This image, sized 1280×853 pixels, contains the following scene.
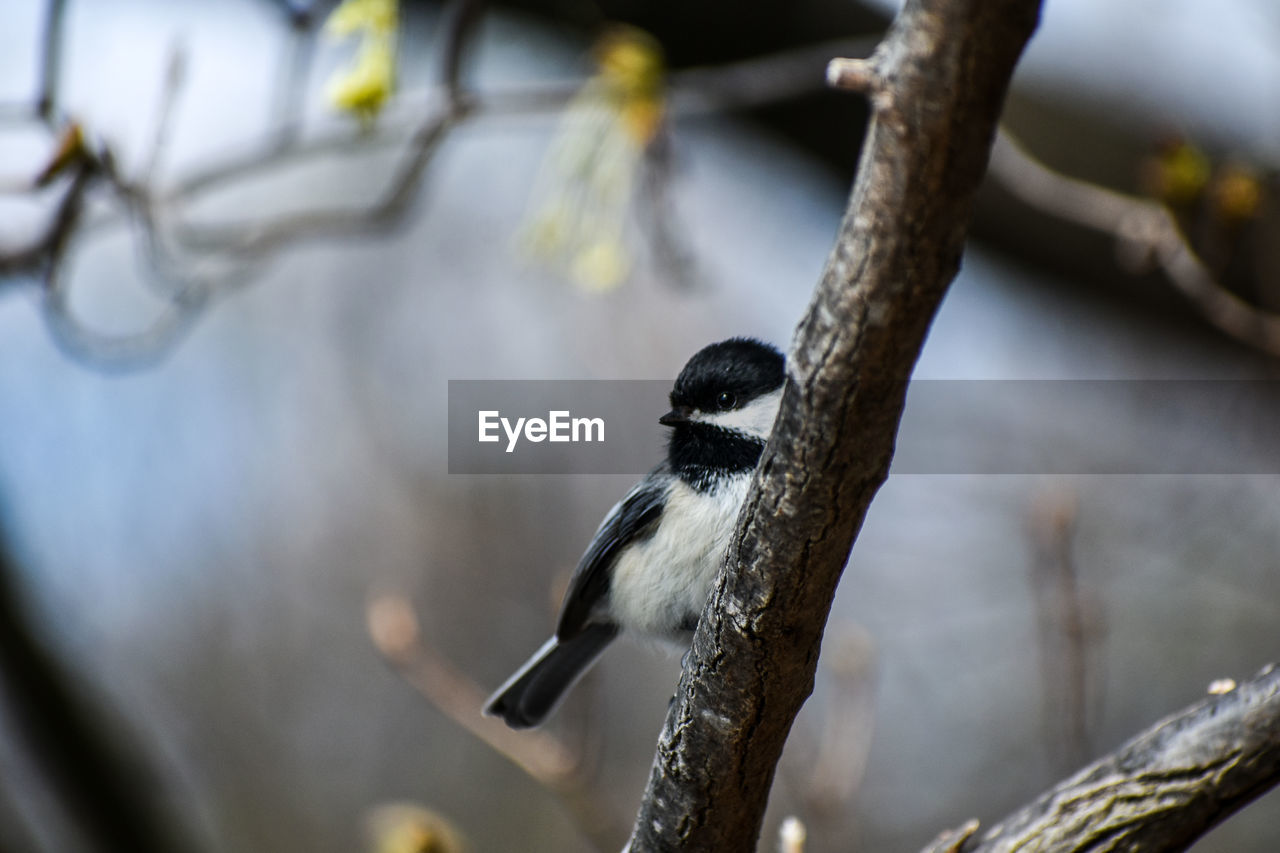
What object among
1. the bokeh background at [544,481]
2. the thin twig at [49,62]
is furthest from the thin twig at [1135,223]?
the thin twig at [49,62]

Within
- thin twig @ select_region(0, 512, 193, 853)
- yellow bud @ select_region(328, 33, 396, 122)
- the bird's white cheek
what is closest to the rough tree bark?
the bird's white cheek

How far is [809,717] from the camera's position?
345 cm

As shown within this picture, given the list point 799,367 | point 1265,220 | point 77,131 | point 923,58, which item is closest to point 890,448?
point 799,367

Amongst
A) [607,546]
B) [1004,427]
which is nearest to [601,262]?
[607,546]

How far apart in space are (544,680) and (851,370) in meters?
0.95

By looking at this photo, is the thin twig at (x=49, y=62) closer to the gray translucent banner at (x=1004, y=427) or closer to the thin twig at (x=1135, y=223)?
the gray translucent banner at (x=1004, y=427)

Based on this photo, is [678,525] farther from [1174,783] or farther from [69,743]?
[69,743]

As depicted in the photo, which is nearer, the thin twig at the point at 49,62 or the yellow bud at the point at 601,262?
the thin twig at the point at 49,62

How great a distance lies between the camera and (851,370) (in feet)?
2.07

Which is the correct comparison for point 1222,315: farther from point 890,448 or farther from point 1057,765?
point 890,448

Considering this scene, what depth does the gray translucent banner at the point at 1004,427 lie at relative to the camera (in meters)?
3.13

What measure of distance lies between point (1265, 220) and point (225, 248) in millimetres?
2850

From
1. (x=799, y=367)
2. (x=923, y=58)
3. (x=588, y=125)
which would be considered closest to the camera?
(x=923, y=58)

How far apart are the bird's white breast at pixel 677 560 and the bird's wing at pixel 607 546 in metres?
0.02
